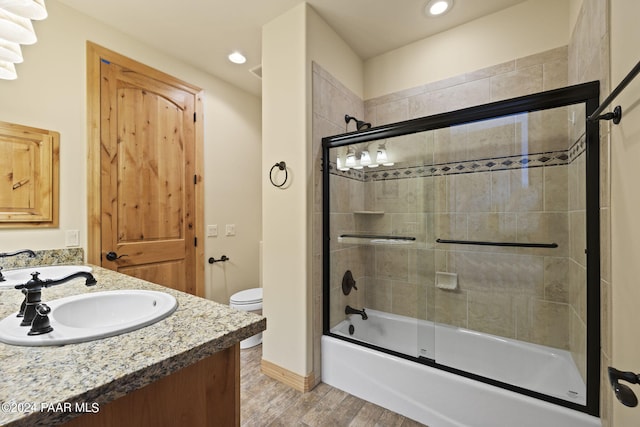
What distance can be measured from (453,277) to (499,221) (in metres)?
0.54

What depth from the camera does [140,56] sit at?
2.31m

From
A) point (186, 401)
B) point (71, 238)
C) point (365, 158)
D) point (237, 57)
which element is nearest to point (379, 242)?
point (365, 158)

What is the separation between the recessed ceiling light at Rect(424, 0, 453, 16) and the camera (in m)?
1.87

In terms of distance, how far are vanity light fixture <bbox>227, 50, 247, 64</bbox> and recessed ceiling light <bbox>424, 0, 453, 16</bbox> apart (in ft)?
5.23

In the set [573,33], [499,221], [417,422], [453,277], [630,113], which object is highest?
[573,33]

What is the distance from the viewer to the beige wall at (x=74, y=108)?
5.72 ft

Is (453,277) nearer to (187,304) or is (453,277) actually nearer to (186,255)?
(187,304)

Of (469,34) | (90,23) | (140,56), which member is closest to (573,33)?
(469,34)

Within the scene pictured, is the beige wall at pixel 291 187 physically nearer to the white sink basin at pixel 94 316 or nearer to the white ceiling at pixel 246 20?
the white ceiling at pixel 246 20

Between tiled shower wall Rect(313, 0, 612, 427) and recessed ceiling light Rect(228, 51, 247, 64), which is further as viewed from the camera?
recessed ceiling light Rect(228, 51, 247, 64)

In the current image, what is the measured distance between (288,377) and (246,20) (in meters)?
2.64

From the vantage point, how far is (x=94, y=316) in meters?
1.06

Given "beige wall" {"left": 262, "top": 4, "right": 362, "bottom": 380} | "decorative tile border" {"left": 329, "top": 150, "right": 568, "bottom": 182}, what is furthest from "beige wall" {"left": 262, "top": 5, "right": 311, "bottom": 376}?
"decorative tile border" {"left": 329, "top": 150, "right": 568, "bottom": 182}

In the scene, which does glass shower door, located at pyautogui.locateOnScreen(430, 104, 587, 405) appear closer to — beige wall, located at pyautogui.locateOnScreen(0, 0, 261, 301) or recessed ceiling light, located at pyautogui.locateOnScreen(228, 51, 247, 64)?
recessed ceiling light, located at pyautogui.locateOnScreen(228, 51, 247, 64)
